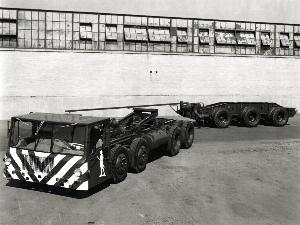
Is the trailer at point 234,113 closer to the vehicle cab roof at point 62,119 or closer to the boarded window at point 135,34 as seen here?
the boarded window at point 135,34

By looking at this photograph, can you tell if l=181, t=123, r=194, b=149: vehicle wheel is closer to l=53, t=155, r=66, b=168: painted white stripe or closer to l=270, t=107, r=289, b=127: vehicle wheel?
l=53, t=155, r=66, b=168: painted white stripe

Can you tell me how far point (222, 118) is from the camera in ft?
71.4

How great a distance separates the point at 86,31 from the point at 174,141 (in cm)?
1480

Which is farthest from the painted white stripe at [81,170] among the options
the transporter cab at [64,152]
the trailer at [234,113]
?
the trailer at [234,113]

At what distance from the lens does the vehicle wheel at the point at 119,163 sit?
948cm

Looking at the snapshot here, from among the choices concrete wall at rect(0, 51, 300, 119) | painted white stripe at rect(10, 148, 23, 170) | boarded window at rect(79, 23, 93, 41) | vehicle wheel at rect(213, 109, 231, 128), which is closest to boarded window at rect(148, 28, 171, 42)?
concrete wall at rect(0, 51, 300, 119)

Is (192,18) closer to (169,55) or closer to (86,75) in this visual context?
(169,55)

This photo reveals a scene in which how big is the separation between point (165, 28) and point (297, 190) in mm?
19386

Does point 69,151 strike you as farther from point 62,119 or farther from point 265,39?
point 265,39

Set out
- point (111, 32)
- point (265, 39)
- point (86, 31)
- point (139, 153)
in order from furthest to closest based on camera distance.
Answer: point (265, 39), point (111, 32), point (86, 31), point (139, 153)

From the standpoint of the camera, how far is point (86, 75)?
83.4 ft

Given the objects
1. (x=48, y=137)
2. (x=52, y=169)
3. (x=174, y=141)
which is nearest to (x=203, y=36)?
(x=174, y=141)

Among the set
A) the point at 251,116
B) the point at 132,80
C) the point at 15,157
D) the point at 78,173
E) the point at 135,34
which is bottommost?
the point at 78,173

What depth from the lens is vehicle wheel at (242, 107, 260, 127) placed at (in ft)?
72.0
